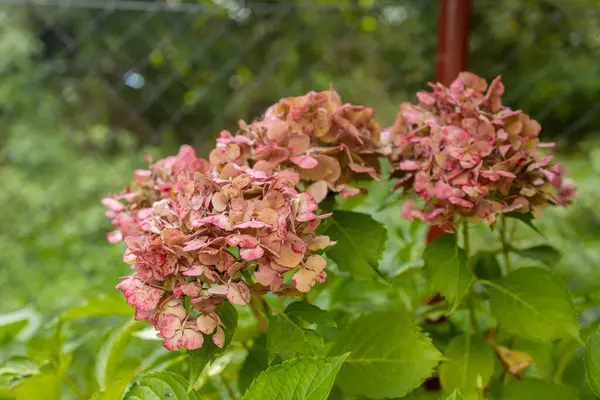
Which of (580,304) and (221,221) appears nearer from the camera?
(221,221)

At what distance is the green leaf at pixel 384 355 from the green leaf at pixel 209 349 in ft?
0.49

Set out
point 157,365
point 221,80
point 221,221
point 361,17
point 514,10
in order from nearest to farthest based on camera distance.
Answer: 1. point 221,221
2. point 157,365
3. point 514,10
4. point 361,17
5. point 221,80

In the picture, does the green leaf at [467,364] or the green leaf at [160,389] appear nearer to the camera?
the green leaf at [160,389]

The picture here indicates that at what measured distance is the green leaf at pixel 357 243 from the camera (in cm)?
59

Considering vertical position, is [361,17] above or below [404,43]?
above

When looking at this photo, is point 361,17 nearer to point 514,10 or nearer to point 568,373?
point 514,10

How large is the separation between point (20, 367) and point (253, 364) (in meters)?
0.25

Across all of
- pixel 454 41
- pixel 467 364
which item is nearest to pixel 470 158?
pixel 467 364

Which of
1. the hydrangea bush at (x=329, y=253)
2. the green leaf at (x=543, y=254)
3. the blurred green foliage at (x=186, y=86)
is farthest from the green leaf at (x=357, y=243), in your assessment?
the blurred green foliage at (x=186, y=86)

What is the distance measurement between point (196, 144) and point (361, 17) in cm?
66

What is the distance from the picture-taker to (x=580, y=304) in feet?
2.54

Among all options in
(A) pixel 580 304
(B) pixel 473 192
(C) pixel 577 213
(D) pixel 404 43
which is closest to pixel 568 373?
(A) pixel 580 304

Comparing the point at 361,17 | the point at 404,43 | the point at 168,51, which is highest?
the point at 168,51

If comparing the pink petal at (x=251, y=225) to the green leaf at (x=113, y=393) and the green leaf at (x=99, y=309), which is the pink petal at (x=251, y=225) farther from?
the green leaf at (x=99, y=309)
